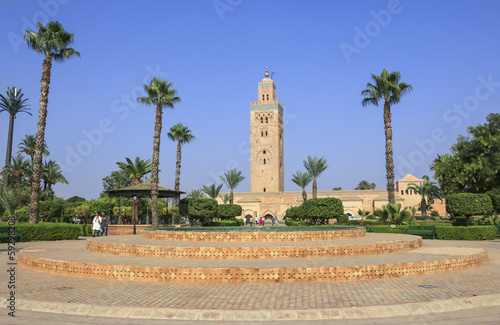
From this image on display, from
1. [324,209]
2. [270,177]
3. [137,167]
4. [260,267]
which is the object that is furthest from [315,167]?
[260,267]

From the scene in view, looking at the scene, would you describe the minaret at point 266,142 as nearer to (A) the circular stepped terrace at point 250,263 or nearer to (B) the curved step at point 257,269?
(A) the circular stepped terrace at point 250,263

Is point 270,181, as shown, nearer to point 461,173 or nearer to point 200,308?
point 461,173

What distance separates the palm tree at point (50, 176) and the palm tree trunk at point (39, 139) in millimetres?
27732

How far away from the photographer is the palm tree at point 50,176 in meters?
47.0

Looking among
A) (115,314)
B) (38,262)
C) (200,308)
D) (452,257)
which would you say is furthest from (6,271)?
(452,257)

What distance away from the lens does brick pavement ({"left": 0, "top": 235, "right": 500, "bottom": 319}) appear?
591 cm

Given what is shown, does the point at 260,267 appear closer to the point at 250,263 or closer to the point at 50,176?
the point at 250,263

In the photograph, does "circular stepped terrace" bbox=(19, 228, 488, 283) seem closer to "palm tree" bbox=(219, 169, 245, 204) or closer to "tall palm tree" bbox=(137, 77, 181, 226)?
"tall palm tree" bbox=(137, 77, 181, 226)

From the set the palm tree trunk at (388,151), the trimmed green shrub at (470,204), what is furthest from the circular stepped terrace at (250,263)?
the palm tree trunk at (388,151)

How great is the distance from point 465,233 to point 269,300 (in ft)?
64.2

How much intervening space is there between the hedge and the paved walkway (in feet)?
41.2

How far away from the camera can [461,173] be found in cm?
3244

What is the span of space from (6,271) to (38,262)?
2.32ft

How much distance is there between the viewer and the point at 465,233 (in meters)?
21.6
